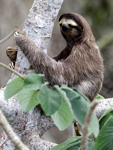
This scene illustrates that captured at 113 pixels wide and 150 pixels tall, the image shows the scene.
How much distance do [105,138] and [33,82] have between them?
922 millimetres

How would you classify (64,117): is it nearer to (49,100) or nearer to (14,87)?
(49,100)

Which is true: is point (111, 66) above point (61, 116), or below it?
below

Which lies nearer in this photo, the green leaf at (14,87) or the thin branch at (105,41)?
the green leaf at (14,87)

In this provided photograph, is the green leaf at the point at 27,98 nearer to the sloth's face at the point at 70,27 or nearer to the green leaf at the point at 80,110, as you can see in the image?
the green leaf at the point at 80,110

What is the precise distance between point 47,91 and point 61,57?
11.8 feet

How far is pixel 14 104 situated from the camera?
3338 millimetres

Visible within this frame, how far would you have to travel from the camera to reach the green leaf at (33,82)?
1924 mm

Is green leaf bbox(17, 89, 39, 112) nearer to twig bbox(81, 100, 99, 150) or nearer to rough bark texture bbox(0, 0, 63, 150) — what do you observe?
twig bbox(81, 100, 99, 150)

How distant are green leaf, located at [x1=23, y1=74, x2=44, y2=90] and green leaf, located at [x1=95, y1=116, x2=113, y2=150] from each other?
32.4 inches

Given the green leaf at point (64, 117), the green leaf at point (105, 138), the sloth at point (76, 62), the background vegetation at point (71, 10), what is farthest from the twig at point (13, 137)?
the background vegetation at point (71, 10)

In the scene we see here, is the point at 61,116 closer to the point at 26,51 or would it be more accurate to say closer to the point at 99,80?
the point at 26,51

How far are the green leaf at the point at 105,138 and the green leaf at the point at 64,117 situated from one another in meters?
0.49

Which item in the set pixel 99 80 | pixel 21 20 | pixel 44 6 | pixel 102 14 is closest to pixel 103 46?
pixel 102 14

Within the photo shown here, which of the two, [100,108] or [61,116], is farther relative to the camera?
[100,108]
